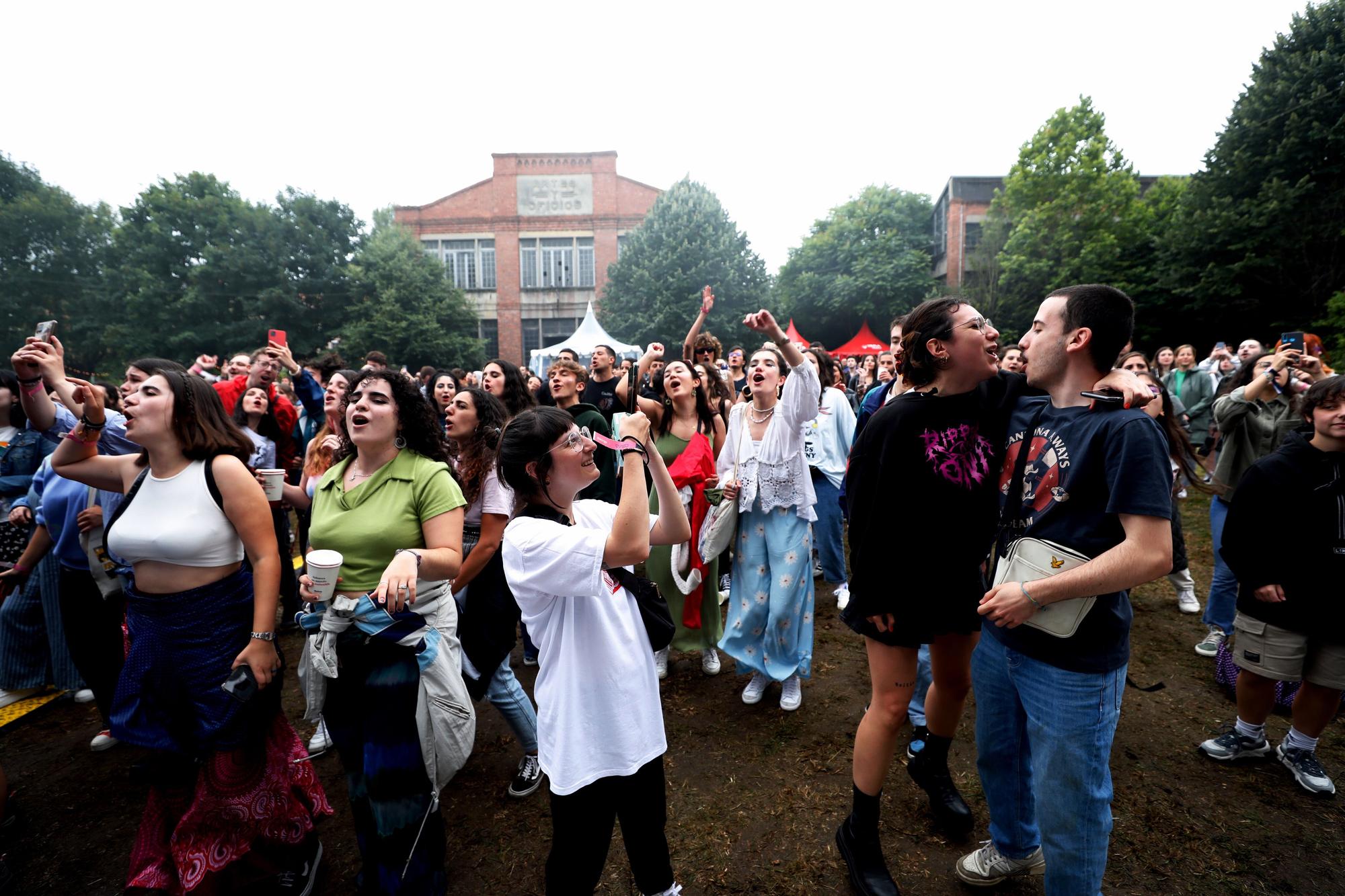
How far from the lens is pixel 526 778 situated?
3.08 m

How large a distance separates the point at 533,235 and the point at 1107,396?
120ft

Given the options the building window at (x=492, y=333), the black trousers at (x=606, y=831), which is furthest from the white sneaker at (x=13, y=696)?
the building window at (x=492, y=333)

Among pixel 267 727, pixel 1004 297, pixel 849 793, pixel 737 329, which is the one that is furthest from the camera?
pixel 737 329

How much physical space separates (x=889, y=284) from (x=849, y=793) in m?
32.6

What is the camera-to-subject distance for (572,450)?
1892 millimetres

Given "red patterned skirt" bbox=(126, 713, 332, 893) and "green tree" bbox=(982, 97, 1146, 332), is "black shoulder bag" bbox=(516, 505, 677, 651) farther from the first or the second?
"green tree" bbox=(982, 97, 1146, 332)

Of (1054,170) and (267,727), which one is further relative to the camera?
(1054,170)

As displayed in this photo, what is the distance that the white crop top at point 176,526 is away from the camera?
7.32ft

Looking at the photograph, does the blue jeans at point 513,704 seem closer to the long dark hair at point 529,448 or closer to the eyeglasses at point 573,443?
the long dark hair at point 529,448

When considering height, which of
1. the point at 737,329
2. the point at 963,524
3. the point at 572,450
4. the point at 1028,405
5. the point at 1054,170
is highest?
the point at 1054,170

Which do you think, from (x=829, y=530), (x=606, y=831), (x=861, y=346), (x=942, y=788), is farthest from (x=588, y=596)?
(x=861, y=346)

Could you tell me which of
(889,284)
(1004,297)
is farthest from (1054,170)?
(889,284)

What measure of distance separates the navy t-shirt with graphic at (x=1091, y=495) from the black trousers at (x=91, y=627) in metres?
4.51

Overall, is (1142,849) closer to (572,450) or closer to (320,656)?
(572,450)
